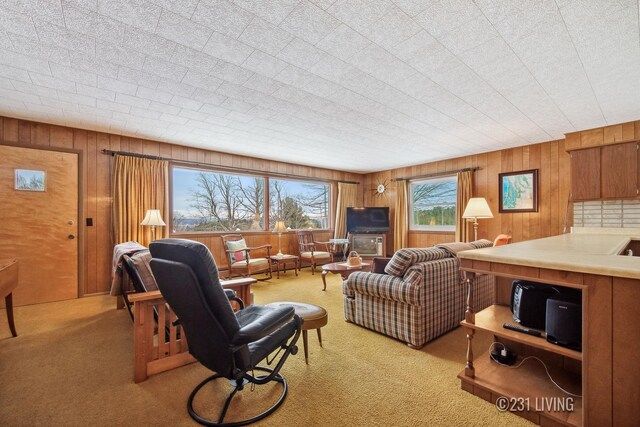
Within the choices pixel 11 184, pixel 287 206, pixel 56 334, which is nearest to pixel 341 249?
pixel 287 206

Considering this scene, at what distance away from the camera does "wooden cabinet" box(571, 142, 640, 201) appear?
11.1ft

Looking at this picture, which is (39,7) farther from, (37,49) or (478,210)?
(478,210)

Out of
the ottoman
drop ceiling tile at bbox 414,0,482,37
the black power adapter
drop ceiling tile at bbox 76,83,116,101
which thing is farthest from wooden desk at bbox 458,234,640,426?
drop ceiling tile at bbox 76,83,116,101

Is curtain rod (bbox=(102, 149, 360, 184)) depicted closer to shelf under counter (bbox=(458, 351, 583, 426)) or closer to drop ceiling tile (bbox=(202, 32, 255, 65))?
drop ceiling tile (bbox=(202, 32, 255, 65))

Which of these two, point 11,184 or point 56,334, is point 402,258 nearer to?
point 56,334

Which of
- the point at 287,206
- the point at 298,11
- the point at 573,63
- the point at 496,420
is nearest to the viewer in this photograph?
the point at 496,420

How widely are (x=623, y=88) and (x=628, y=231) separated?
6.04ft

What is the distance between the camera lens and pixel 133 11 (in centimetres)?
168

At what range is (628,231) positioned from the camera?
3.41m

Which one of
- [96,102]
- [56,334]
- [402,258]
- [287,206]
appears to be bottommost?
[56,334]

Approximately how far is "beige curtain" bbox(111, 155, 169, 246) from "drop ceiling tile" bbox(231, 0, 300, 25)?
3.52m

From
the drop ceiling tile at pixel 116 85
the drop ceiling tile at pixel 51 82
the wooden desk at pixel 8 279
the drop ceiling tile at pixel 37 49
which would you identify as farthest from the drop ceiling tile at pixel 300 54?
the wooden desk at pixel 8 279

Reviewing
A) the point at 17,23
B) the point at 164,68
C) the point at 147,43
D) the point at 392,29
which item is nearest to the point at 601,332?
the point at 392,29

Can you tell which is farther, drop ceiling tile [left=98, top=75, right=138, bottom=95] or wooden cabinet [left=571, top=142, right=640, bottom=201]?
wooden cabinet [left=571, top=142, right=640, bottom=201]
